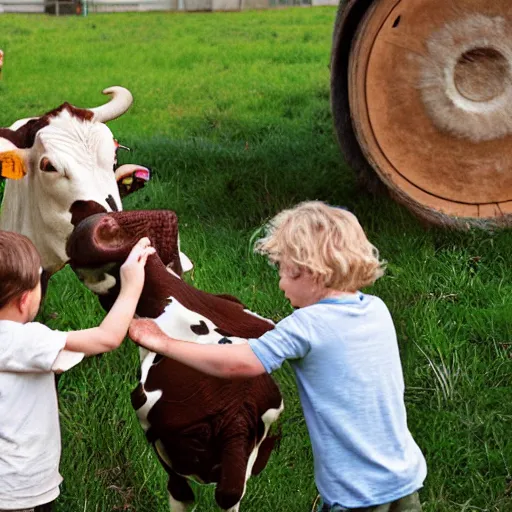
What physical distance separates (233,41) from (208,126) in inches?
194

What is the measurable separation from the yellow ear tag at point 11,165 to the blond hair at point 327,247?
1372 mm

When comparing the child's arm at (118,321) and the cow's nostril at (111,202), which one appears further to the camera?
the cow's nostril at (111,202)

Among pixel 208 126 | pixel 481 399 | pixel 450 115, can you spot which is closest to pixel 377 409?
pixel 481 399

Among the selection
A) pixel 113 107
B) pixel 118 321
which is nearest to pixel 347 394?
pixel 118 321

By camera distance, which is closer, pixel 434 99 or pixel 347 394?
pixel 347 394

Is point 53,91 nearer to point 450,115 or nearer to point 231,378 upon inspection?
point 450,115

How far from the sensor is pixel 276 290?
15.3 ft

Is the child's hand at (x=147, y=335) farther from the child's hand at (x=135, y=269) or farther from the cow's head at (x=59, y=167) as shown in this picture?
the cow's head at (x=59, y=167)

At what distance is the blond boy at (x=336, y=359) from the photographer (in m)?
2.30

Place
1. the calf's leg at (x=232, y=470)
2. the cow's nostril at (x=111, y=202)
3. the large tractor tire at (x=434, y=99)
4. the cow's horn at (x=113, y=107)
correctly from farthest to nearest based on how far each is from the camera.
→ the large tractor tire at (x=434, y=99) → the cow's horn at (x=113, y=107) → the cow's nostril at (x=111, y=202) → the calf's leg at (x=232, y=470)

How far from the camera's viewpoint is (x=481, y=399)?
12.5 feet

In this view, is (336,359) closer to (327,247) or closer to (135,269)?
(327,247)

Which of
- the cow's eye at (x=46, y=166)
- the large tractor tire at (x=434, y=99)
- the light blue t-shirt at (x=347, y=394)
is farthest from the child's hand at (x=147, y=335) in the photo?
the large tractor tire at (x=434, y=99)

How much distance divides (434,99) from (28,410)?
3.19m
